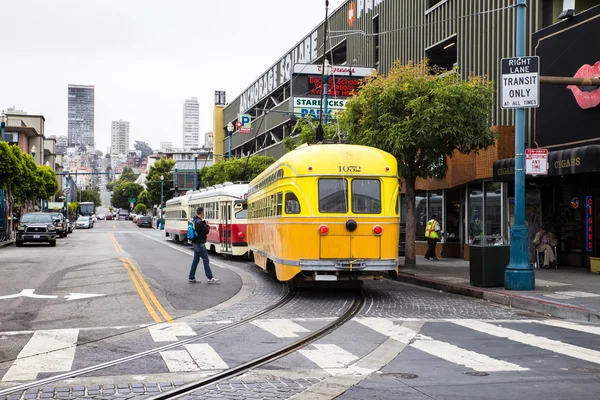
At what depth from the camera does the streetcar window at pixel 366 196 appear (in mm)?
14492

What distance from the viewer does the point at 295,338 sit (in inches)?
384

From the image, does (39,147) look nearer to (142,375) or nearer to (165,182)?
(165,182)

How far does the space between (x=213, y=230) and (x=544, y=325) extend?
19577 millimetres

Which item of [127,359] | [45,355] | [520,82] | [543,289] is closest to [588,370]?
[127,359]

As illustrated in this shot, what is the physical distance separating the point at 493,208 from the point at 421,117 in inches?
250

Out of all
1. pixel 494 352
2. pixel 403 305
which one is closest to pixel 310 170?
pixel 403 305

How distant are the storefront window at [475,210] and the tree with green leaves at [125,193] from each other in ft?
509

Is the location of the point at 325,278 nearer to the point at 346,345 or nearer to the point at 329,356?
the point at 346,345

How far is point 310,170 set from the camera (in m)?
14.5

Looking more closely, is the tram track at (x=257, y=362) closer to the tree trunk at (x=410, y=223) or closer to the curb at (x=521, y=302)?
the curb at (x=521, y=302)

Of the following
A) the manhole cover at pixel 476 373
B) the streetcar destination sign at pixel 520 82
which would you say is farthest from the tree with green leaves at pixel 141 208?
the manhole cover at pixel 476 373

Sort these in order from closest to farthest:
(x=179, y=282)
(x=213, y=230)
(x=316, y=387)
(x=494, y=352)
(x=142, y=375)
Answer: (x=316, y=387) → (x=142, y=375) → (x=494, y=352) → (x=179, y=282) → (x=213, y=230)

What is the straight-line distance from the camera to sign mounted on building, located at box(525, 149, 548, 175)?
49.3ft

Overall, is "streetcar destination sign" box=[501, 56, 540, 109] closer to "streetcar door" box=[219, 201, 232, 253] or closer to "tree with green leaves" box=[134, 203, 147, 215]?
"streetcar door" box=[219, 201, 232, 253]
